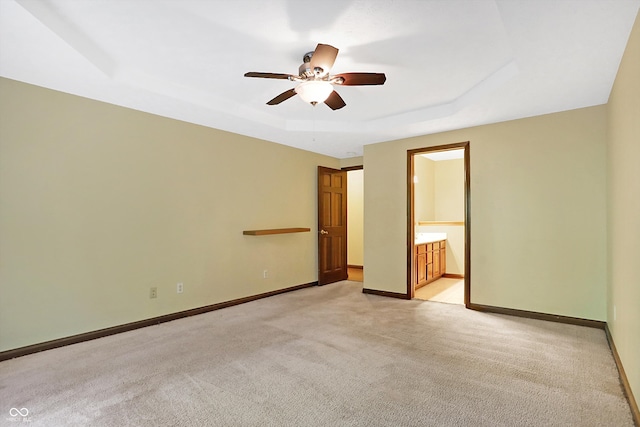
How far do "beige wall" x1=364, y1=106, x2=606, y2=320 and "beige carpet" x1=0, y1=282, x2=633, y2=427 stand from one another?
39cm

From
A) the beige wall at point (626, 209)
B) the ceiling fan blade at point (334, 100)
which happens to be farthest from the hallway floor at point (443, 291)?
the ceiling fan blade at point (334, 100)

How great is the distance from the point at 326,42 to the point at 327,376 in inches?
97.5

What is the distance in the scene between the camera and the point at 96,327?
3.19 metres

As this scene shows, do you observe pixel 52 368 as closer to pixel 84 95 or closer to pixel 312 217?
pixel 84 95

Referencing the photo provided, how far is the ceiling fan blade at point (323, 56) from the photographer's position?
6.88ft

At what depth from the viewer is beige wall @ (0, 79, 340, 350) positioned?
2.80 m

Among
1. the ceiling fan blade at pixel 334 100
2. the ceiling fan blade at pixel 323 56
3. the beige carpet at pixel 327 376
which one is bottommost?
the beige carpet at pixel 327 376

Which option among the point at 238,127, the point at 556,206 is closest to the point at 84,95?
the point at 238,127

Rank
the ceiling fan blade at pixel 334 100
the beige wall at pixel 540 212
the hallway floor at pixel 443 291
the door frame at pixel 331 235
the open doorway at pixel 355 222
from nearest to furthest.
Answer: the ceiling fan blade at pixel 334 100, the beige wall at pixel 540 212, the hallway floor at pixel 443 291, the door frame at pixel 331 235, the open doorway at pixel 355 222

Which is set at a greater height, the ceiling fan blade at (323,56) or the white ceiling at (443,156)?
the white ceiling at (443,156)

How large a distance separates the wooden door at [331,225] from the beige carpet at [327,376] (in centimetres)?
224

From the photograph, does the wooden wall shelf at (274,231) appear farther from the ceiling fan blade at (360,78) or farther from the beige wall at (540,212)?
the ceiling fan blade at (360,78)

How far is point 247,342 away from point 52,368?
1496 mm

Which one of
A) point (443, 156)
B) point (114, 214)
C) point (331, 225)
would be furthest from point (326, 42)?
point (443, 156)
